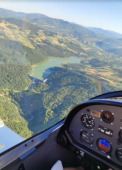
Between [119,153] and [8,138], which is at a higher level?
[119,153]

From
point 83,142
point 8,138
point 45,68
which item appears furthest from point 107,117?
point 45,68

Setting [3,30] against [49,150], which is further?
[3,30]

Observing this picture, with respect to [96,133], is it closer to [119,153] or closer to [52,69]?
[119,153]

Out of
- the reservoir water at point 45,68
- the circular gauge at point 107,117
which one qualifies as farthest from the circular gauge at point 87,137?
the reservoir water at point 45,68

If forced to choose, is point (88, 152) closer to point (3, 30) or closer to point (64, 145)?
point (64, 145)

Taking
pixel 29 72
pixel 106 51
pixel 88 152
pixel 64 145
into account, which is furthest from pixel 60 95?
pixel 106 51

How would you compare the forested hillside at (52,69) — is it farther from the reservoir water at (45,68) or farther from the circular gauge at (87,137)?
the circular gauge at (87,137)

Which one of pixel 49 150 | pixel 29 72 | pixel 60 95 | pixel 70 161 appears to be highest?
pixel 29 72
